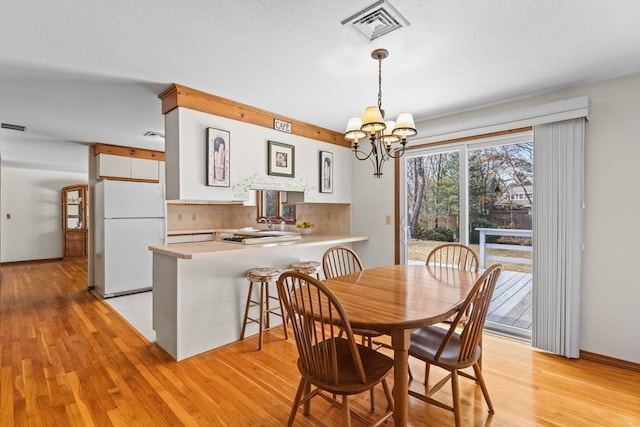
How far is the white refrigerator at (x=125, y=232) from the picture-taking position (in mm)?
4398

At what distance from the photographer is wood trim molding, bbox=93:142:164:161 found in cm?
469

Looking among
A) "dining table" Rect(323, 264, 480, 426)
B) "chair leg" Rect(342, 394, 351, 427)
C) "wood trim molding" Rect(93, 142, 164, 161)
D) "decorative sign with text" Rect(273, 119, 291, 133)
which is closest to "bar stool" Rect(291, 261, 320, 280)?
"dining table" Rect(323, 264, 480, 426)

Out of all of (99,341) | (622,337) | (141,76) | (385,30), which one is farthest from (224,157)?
(622,337)

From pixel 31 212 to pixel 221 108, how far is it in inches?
276

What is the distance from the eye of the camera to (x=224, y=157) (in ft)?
9.80

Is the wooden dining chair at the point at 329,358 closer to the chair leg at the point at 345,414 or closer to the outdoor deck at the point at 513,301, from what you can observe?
the chair leg at the point at 345,414

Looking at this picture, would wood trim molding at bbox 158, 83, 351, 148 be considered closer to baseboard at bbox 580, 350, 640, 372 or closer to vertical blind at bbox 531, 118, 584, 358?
vertical blind at bbox 531, 118, 584, 358

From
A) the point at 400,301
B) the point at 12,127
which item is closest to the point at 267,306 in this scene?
the point at 400,301

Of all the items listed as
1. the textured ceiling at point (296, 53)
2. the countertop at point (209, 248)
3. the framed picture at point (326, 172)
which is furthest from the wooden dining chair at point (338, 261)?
the textured ceiling at point (296, 53)

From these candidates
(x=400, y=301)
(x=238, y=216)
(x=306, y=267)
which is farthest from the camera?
(x=238, y=216)

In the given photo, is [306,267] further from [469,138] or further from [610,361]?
[610,361]

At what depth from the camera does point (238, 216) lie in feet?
19.2

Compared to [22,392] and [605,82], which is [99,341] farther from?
Result: [605,82]

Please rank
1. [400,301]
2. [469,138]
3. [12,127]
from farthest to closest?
1. [12,127]
2. [469,138]
3. [400,301]
